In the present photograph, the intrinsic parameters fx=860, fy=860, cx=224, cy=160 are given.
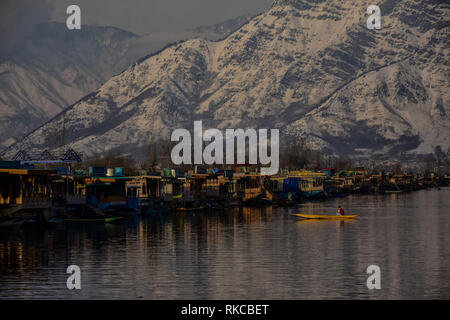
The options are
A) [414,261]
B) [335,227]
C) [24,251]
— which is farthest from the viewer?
[335,227]

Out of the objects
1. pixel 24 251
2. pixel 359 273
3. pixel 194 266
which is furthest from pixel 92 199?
pixel 359 273

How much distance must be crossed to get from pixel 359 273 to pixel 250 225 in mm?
52410

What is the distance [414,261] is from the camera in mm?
79688

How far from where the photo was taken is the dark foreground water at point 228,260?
207 feet

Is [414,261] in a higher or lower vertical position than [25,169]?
lower

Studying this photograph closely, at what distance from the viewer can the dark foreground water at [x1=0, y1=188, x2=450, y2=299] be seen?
63156mm

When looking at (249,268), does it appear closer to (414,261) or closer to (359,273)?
(359,273)

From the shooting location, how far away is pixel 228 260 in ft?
262

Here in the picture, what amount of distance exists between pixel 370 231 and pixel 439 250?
77.0 feet

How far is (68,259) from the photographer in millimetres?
80188

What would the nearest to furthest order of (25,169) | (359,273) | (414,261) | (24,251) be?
(359,273), (414,261), (24,251), (25,169)

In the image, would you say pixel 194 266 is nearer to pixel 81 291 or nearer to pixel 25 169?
pixel 81 291
